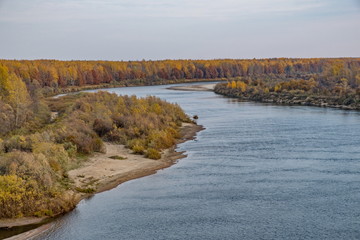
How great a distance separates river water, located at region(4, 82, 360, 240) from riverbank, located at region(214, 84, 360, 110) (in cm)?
2424

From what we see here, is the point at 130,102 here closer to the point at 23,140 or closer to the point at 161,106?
the point at 161,106

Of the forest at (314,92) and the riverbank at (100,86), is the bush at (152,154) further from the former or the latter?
the riverbank at (100,86)

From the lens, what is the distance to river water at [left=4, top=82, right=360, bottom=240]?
1661cm

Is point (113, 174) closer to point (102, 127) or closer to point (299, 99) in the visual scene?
point (102, 127)

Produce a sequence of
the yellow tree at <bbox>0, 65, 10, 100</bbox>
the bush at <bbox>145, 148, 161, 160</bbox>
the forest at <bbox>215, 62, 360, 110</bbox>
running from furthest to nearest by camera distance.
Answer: the forest at <bbox>215, 62, 360, 110</bbox> < the yellow tree at <bbox>0, 65, 10, 100</bbox> < the bush at <bbox>145, 148, 161, 160</bbox>

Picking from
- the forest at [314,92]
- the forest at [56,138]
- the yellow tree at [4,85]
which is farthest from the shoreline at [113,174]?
the forest at [314,92]

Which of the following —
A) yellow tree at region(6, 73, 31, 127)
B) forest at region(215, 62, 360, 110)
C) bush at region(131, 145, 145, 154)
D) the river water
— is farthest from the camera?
forest at region(215, 62, 360, 110)

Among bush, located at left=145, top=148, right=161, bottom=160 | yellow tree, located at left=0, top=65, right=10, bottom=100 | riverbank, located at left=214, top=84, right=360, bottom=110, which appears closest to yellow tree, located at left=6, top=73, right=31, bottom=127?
yellow tree, located at left=0, top=65, right=10, bottom=100

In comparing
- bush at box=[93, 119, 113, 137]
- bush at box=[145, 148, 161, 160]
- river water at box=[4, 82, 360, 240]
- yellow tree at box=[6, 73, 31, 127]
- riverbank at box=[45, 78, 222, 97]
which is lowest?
river water at box=[4, 82, 360, 240]

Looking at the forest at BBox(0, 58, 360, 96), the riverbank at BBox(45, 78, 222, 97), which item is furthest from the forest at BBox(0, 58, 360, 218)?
the forest at BBox(0, 58, 360, 96)

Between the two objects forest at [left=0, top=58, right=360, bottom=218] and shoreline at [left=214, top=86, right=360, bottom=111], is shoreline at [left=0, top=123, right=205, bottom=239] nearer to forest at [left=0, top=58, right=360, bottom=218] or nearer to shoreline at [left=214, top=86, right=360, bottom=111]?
forest at [left=0, top=58, right=360, bottom=218]

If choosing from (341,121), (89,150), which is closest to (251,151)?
(89,150)

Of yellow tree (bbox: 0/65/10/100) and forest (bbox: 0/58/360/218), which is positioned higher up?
Result: yellow tree (bbox: 0/65/10/100)

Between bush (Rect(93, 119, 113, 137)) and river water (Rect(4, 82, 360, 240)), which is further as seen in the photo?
bush (Rect(93, 119, 113, 137))
